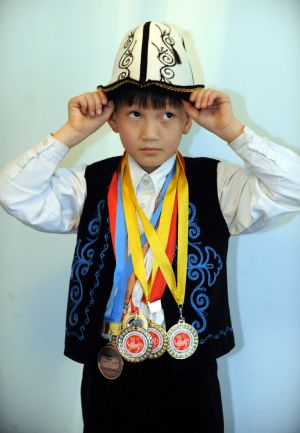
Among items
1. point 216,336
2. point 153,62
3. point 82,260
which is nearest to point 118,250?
point 82,260

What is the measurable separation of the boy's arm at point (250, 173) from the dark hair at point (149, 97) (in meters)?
0.04

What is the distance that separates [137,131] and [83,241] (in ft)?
0.99

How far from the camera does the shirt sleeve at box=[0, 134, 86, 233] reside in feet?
3.86

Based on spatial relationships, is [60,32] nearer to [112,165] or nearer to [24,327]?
[112,165]

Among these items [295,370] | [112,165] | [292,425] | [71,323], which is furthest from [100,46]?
[292,425]

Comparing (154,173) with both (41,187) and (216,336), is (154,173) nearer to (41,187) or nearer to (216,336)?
(41,187)

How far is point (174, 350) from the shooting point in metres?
1.17

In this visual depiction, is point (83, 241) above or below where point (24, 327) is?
above

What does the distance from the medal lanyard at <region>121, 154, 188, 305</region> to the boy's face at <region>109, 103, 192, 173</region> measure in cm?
9

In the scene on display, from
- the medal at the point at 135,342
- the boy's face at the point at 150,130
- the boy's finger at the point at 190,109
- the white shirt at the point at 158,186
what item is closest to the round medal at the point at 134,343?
the medal at the point at 135,342

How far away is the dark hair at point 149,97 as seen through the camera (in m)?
1.16

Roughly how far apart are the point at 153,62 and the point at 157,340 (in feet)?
2.08

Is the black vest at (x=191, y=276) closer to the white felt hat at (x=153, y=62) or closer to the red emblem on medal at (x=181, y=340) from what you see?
the red emblem on medal at (x=181, y=340)

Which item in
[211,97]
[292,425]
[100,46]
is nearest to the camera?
[211,97]
